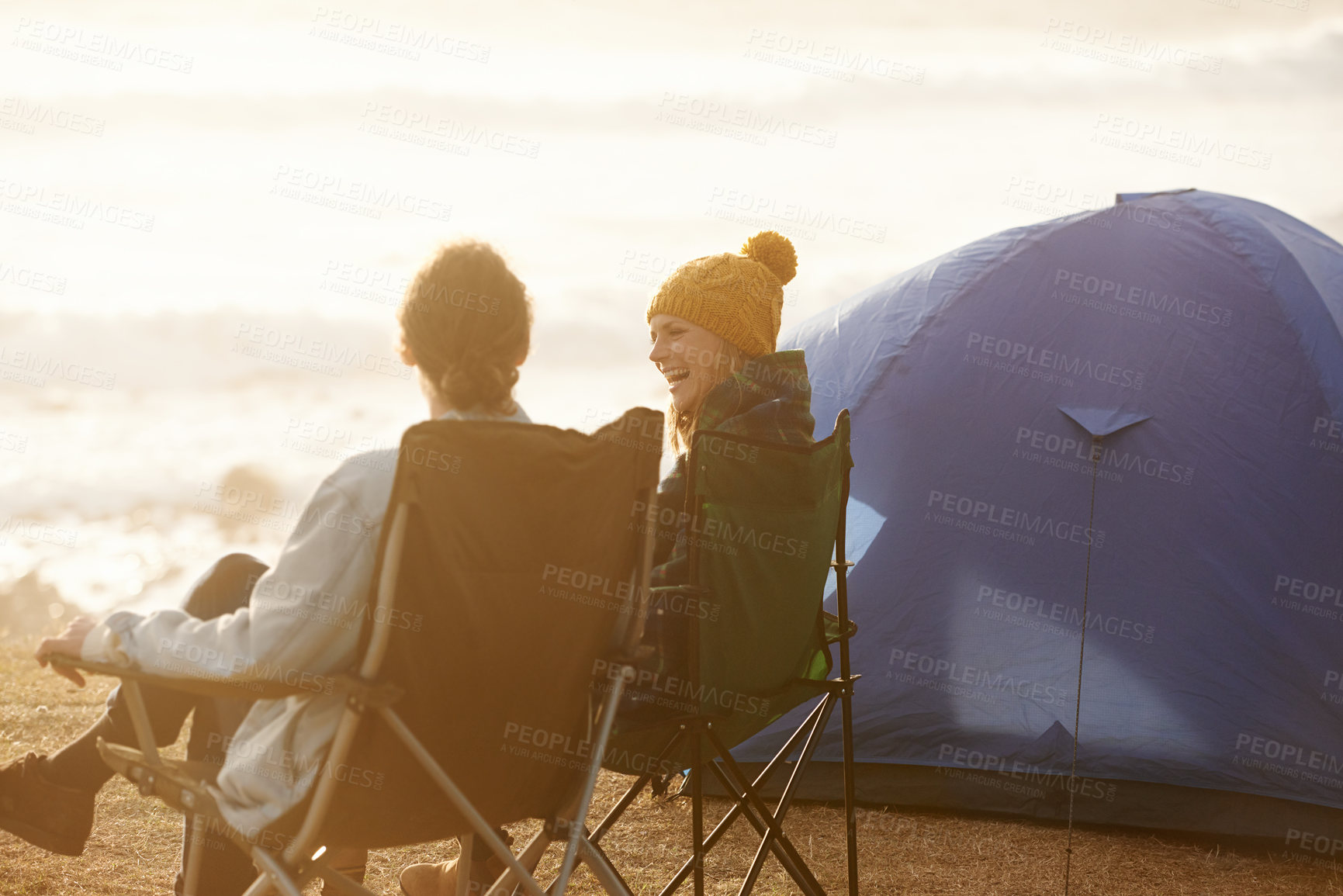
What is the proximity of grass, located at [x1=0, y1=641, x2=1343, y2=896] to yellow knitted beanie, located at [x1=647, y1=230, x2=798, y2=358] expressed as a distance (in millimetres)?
1620

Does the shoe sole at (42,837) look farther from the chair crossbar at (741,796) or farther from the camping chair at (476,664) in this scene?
the chair crossbar at (741,796)

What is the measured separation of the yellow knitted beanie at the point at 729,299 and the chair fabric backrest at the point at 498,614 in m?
1.21

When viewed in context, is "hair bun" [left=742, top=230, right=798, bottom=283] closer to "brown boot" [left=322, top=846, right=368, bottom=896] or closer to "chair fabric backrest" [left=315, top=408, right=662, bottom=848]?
"chair fabric backrest" [left=315, top=408, right=662, bottom=848]

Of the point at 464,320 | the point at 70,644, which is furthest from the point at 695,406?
the point at 70,644

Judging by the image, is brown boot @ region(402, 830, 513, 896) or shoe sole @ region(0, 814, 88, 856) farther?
brown boot @ region(402, 830, 513, 896)

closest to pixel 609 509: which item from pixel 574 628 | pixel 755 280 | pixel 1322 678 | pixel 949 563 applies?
pixel 574 628

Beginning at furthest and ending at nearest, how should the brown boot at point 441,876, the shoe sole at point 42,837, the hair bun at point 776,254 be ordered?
the hair bun at point 776,254 < the brown boot at point 441,876 < the shoe sole at point 42,837

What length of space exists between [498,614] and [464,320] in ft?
1.67

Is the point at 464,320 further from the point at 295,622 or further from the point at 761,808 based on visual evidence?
the point at 761,808

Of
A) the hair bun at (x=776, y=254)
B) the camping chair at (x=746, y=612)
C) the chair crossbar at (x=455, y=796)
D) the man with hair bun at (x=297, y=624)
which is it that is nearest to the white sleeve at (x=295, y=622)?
the man with hair bun at (x=297, y=624)

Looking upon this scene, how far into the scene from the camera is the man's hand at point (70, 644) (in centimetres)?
193

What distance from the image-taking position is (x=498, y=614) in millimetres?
2004

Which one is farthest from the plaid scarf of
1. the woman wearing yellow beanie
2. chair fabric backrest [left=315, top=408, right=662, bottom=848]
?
chair fabric backrest [left=315, top=408, right=662, bottom=848]

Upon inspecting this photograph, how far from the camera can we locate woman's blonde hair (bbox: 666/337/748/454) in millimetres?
3344
